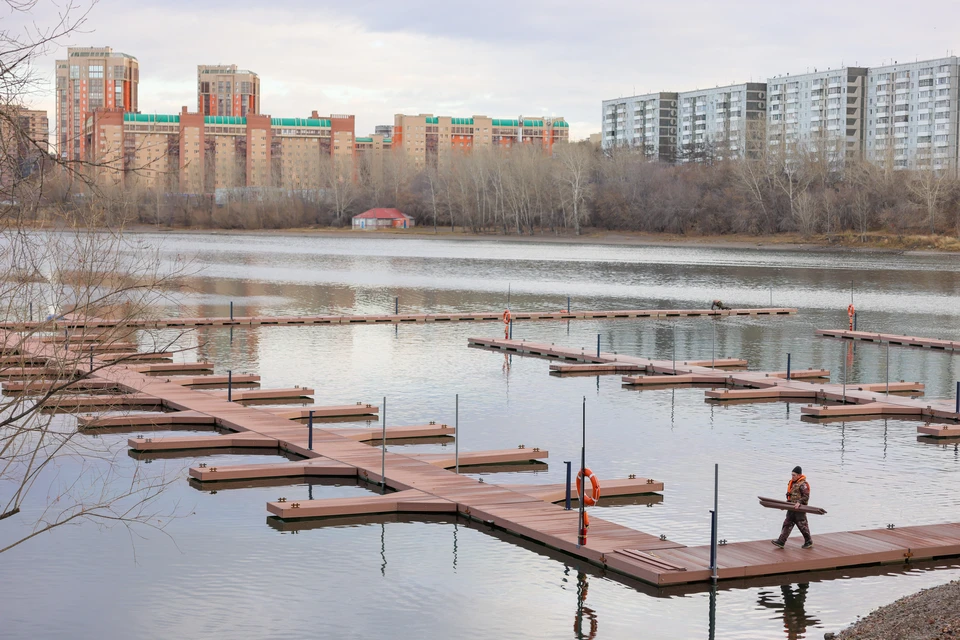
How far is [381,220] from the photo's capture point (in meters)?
136

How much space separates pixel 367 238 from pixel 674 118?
5926cm

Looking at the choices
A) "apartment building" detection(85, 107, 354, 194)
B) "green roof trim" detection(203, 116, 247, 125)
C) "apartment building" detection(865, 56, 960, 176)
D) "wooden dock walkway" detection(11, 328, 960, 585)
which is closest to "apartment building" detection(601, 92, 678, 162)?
"apartment building" detection(865, 56, 960, 176)

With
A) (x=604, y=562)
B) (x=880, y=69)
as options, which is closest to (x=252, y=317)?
(x=604, y=562)

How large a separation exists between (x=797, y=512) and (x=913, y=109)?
429 ft

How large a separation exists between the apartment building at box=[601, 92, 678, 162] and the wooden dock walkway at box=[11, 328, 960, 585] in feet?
470

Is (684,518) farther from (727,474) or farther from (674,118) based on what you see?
(674,118)

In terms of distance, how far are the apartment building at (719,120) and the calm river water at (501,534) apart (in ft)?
311

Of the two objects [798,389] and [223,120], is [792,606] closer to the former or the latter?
[798,389]

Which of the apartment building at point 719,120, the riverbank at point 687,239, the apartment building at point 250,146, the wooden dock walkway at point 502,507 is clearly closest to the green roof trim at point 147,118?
the apartment building at point 250,146

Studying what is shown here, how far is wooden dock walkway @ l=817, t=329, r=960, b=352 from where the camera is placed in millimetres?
36781

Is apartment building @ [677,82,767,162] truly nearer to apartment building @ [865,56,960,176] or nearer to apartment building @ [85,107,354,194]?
apartment building @ [865,56,960,176]

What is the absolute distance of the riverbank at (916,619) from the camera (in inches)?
393

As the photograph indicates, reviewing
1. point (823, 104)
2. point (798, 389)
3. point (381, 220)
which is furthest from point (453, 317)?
point (823, 104)

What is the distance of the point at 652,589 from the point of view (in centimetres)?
1255
